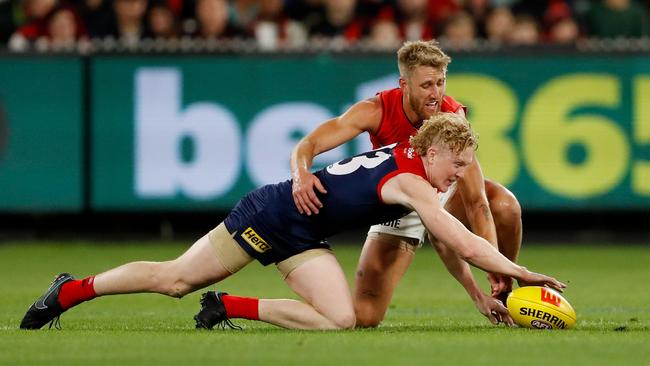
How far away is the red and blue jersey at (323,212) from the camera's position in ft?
29.5

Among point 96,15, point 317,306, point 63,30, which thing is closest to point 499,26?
point 96,15

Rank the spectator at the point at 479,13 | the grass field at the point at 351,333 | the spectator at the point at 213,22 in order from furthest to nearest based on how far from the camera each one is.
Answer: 1. the spectator at the point at 479,13
2. the spectator at the point at 213,22
3. the grass field at the point at 351,333

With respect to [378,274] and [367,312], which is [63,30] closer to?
[378,274]

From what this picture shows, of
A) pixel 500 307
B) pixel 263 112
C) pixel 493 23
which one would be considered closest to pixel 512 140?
pixel 493 23

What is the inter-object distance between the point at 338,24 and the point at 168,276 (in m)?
9.10

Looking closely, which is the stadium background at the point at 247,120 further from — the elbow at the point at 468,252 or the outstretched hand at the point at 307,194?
the elbow at the point at 468,252

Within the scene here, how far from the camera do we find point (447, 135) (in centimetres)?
869

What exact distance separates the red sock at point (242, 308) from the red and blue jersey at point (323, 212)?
0.32 m

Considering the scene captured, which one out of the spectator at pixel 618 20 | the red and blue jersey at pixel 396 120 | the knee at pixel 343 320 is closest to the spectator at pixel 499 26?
the spectator at pixel 618 20

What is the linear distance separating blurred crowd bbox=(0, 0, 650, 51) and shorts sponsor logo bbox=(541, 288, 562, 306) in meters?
8.45

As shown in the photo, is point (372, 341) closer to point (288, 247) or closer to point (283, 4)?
point (288, 247)

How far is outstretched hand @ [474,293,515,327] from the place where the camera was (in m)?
9.45

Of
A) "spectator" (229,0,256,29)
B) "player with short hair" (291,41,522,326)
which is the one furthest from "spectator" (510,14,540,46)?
"player with short hair" (291,41,522,326)

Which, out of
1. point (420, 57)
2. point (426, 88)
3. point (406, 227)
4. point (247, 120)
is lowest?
point (247, 120)
